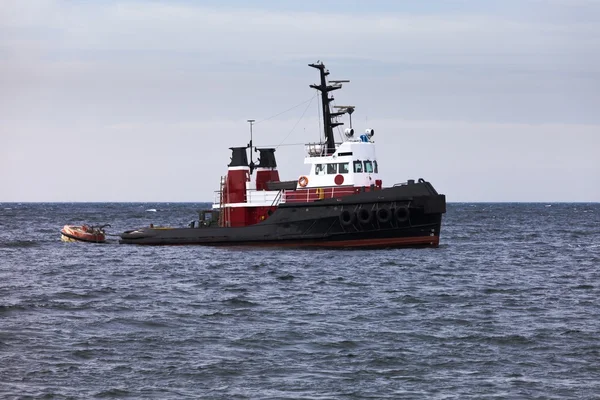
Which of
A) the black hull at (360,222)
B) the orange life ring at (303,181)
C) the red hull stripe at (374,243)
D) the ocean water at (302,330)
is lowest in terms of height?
the ocean water at (302,330)

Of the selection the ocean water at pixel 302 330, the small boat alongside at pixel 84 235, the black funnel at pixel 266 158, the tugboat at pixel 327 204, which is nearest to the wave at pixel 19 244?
the small boat alongside at pixel 84 235

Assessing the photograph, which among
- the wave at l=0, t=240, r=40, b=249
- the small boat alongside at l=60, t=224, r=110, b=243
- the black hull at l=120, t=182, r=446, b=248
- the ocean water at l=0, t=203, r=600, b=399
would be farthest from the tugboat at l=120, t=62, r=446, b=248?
the wave at l=0, t=240, r=40, b=249

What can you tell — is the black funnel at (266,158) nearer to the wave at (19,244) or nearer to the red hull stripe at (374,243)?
the red hull stripe at (374,243)

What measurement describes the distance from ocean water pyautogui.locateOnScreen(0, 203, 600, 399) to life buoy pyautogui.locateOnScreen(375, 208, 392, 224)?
1.54 metres

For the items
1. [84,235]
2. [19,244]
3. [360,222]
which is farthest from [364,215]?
[19,244]

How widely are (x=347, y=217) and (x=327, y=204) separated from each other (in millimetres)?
947

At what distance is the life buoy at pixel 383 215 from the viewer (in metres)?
34.1

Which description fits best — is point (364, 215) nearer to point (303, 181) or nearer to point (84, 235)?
point (303, 181)

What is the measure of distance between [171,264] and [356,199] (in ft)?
24.9

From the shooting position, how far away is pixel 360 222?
3419 cm

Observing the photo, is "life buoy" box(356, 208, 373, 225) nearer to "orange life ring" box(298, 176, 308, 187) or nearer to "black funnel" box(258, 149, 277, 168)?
"orange life ring" box(298, 176, 308, 187)

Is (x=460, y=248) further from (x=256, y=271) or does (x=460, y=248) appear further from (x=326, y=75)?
(x=256, y=271)

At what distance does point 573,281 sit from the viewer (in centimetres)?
2795

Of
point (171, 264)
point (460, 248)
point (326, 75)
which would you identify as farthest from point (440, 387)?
point (460, 248)
